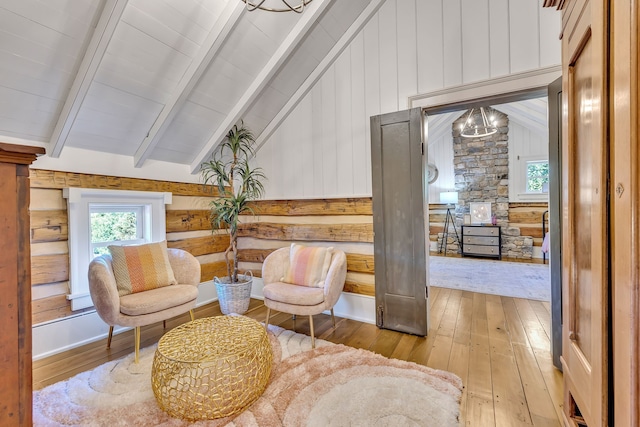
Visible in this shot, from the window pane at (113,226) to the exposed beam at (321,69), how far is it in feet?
5.41

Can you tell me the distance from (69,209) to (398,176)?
9.41 ft

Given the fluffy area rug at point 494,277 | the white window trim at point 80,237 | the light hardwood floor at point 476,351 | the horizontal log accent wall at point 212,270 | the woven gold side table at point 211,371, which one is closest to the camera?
the woven gold side table at point 211,371

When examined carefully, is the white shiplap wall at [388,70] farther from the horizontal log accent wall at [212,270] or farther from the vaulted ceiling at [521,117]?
the vaulted ceiling at [521,117]

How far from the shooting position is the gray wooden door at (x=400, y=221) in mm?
2365

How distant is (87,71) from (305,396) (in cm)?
254

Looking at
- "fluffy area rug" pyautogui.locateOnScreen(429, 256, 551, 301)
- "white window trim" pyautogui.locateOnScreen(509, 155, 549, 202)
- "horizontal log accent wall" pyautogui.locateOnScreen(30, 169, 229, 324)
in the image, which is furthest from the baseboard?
"white window trim" pyautogui.locateOnScreen(509, 155, 549, 202)

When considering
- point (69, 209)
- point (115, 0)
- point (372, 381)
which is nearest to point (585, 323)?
point (372, 381)

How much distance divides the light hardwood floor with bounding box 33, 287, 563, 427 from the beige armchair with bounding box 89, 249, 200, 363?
362mm

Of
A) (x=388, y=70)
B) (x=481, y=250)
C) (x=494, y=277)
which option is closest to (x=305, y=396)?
(x=388, y=70)

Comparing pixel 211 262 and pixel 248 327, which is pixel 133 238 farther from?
pixel 248 327

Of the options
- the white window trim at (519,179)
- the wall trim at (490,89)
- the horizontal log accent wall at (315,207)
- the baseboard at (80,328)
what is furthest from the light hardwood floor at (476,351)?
the white window trim at (519,179)

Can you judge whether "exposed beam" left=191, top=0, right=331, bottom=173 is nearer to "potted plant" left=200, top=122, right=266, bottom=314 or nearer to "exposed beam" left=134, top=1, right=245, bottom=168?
"potted plant" left=200, top=122, right=266, bottom=314

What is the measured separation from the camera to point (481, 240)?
19.5 feet

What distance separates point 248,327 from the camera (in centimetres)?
186
